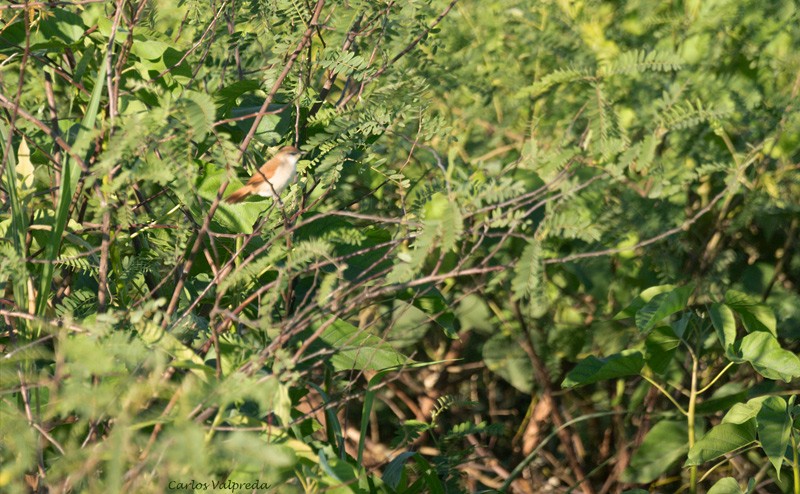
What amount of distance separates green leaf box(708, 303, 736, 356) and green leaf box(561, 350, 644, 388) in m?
0.24

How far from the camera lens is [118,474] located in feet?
4.15

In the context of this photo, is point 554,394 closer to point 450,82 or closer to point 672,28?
point 450,82

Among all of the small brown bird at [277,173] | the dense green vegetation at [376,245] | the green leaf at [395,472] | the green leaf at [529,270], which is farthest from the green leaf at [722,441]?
the small brown bird at [277,173]

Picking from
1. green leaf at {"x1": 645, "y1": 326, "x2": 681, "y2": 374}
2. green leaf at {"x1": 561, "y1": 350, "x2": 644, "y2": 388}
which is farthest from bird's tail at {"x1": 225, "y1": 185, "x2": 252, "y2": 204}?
green leaf at {"x1": 645, "y1": 326, "x2": 681, "y2": 374}

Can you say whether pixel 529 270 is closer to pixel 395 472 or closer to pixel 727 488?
pixel 395 472

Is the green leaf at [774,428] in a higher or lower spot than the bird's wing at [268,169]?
lower

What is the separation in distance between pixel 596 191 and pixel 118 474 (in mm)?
2639

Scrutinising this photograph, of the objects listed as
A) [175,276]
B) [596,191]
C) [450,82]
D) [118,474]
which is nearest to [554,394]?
[596,191]

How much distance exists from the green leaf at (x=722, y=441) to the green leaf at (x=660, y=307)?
337 millimetres

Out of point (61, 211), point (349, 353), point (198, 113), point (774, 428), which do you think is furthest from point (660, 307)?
point (61, 211)

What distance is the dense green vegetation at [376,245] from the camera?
1.66 m

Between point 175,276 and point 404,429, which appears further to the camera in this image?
point 404,429

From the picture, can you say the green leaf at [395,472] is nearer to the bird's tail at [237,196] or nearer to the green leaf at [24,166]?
the bird's tail at [237,196]

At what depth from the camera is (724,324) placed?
2.49 metres
